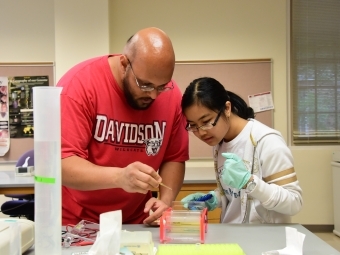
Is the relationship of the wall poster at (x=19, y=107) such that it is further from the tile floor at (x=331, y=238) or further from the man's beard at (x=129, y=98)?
the tile floor at (x=331, y=238)

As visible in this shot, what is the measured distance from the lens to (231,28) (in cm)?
418

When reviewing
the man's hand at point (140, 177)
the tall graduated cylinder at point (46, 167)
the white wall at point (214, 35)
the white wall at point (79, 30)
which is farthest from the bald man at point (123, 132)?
the white wall at point (214, 35)

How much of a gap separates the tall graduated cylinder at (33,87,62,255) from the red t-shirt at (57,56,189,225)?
41 centimetres

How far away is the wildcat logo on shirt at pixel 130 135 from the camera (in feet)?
4.58

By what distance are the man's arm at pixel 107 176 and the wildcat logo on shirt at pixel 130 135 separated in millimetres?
173

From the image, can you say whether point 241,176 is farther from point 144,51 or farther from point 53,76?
point 53,76

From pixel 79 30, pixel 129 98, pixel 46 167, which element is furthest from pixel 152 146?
pixel 79 30

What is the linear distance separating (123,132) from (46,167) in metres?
0.58

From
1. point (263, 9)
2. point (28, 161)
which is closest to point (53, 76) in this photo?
point (28, 161)

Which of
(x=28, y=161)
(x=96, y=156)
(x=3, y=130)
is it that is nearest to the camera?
(x=96, y=156)

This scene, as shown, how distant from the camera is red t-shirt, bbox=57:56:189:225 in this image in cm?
133

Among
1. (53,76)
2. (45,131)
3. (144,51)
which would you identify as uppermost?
(53,76)

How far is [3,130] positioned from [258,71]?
9.28 feet

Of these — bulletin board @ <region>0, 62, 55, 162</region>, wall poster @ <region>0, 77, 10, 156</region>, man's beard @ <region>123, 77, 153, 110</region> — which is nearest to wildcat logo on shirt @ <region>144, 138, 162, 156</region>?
man's beard @ <region>123, 77, 153, 110</region>
